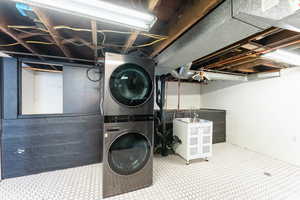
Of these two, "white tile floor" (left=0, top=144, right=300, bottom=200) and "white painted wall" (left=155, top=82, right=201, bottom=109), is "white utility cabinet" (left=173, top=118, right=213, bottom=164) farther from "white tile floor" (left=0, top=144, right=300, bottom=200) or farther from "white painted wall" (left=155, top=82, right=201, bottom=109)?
"white painted wall" (left=155, top=82, right=201, bottom=109)

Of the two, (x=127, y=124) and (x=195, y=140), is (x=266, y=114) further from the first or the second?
(x=127, y=124)

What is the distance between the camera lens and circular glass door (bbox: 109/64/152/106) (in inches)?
68.2

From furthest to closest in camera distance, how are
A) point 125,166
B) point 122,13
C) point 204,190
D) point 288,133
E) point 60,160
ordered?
1. point 288,133
2. point 60,160
3. point 204,190
4. point 125,166
5. point 122,13

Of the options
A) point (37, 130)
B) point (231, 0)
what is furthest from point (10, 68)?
point (231, 0)

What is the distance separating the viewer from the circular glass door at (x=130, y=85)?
68.2 inches

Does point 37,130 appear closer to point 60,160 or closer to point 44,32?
point 60,160

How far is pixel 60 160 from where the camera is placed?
247cm

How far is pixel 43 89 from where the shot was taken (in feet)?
10.9

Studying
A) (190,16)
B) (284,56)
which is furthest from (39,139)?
(284,56)

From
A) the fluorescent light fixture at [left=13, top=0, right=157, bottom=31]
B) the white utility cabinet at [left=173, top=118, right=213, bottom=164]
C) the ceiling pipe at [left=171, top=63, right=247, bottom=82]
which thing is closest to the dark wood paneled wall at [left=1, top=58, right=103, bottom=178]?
the white utility cabinet at [left=173, top=118, right=213, bottom=164]

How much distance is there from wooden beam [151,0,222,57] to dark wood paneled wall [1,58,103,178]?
7.47 ft

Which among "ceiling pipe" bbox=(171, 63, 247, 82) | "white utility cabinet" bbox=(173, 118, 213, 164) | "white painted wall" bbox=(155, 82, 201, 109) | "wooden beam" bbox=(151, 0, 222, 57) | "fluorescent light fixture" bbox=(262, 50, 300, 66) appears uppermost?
"wooden beam" bbox=(151, 0, 222, 57)

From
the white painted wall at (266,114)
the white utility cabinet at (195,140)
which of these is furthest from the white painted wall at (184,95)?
the white utility cabinet at (195,140)

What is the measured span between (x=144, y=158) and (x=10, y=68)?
2.82 m
